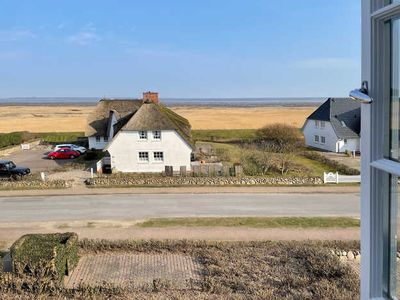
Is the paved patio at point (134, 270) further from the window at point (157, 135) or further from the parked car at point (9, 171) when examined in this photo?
the parked car at point (9, 171)

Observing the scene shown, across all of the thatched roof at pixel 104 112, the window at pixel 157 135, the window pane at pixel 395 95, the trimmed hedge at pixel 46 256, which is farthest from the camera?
the thatched roof at pixel 104 112

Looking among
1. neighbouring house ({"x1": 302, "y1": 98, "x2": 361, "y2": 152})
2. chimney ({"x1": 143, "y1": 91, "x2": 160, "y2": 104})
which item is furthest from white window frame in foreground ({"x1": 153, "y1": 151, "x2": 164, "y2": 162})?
neighbouring house ({"x1": 302, "y1": 98, "x2": 361, "y2": 152})

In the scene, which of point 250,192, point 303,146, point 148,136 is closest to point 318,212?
point 250,192

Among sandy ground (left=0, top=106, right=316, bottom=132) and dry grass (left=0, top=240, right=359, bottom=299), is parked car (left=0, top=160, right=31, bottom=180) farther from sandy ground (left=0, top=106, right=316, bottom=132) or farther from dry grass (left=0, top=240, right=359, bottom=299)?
sandy ground (left=0, top=106, right=316, bottom=132)

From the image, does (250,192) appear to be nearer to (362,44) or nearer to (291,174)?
(291,174)

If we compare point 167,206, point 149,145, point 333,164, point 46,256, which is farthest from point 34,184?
point 333,164

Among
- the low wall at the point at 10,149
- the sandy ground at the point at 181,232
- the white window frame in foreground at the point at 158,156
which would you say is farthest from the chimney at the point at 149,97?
the sandy ground at the point at 181,232

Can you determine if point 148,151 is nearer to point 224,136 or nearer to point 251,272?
point 251,272
